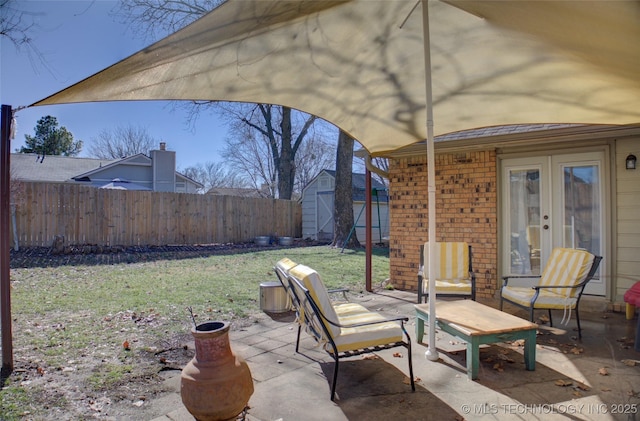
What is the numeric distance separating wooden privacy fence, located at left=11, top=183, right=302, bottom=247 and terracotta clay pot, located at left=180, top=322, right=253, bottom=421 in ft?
39.2

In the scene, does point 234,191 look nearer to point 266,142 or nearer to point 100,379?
point 266,142

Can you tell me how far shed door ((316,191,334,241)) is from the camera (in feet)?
64.4

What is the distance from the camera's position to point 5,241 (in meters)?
3.53

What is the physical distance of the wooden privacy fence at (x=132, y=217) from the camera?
11867 mm

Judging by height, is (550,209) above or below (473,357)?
above

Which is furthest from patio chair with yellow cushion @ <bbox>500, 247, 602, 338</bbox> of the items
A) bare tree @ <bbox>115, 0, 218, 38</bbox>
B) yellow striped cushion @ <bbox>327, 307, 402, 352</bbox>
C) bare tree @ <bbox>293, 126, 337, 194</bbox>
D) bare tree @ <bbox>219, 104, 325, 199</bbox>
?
bare tree @ <bbox>293, 126, 337, 194</bbox>

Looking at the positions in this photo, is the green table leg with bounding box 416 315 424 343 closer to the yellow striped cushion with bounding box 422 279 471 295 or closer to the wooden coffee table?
the wooden coffee table

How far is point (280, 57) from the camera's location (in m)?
3.72

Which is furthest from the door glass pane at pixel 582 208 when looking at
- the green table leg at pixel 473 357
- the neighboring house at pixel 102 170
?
the neighboring house at pixel 102 170

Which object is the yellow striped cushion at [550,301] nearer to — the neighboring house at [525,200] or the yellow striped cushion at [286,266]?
the neighboring house at [525,200]

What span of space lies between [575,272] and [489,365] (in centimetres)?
207

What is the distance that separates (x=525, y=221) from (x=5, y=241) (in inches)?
272

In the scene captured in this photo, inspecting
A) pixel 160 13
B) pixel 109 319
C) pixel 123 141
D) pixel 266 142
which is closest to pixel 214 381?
pixel 109 319

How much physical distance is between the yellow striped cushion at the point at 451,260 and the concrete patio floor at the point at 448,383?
1.55 meters
